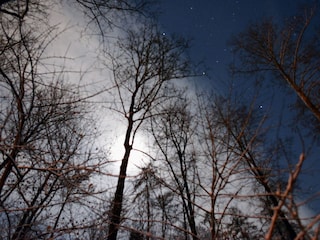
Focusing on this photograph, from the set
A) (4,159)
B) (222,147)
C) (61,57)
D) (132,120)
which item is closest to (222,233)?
(222,147)

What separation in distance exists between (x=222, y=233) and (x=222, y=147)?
2.78 ft

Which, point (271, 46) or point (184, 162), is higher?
point (271, 46)

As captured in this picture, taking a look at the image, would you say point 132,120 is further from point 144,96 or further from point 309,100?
point 309,100

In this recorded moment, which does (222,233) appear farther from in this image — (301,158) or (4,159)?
(4,159)

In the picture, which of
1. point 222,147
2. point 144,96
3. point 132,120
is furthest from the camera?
point 144,96

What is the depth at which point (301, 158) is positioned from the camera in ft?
2.46

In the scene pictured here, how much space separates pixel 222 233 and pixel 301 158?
1.38m

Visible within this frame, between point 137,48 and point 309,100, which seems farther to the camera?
point 137,48

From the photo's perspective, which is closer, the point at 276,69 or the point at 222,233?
the point at 222,233

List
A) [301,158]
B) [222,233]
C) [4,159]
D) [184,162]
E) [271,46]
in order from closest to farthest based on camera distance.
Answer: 1. [301,158]
2. [222,233]
3. [4,159]
4. [271,46]
5. [184,162]

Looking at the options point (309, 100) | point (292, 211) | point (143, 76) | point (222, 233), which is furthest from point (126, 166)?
point (309, 100)

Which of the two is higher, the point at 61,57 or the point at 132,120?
the point at 132,120

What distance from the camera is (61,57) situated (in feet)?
7.89

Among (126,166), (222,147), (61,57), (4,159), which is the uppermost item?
(126,166)
